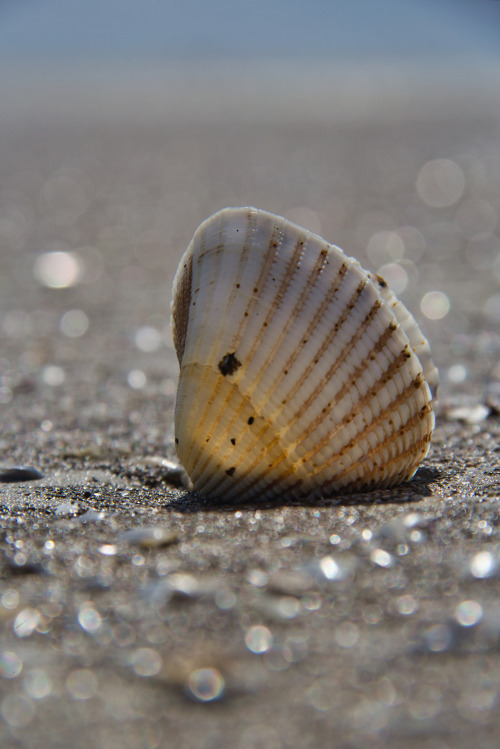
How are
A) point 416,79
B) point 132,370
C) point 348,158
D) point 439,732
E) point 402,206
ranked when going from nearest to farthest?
point 439,732, point 132,370, point 402,206, point 348,158, point 416,79

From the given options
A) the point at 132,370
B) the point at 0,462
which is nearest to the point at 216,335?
the point at 0,462

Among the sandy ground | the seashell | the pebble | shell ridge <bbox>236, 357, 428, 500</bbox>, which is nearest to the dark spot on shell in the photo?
the seashell

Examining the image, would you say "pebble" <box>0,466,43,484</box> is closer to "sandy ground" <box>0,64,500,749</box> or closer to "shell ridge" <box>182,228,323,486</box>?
"sandy ground" <box>0,64,500,749</box>

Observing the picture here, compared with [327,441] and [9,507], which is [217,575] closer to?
[327,441]

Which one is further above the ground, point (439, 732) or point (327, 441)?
point (327, 441)

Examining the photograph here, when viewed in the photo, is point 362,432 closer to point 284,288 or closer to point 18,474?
point 284,288

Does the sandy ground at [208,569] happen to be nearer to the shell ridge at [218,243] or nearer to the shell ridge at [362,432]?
the shell ridge at [362,432]

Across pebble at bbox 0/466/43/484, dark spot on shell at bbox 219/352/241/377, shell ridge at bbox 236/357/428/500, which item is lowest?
pebble at bbox 0/466/43/484

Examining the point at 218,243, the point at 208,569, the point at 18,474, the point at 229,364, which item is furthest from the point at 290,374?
the point at 18,474
